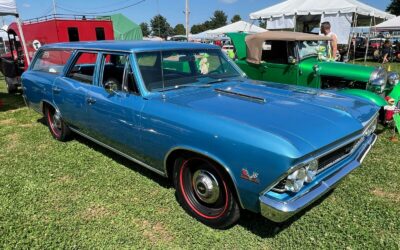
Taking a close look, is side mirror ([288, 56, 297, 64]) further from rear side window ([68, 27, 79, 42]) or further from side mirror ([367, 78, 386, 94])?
rear side window ([68, 27, 79, 42])

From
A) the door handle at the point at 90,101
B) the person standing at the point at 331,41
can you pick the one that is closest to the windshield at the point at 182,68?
the door handle at the point at 90,101

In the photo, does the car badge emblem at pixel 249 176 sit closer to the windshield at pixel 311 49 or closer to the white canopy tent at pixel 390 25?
the windshield at pixel 311 49

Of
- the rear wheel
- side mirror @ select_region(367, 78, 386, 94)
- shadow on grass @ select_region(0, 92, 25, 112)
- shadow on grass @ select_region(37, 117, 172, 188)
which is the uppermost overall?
side mirror @ select_region(367, 78, 386, 94)

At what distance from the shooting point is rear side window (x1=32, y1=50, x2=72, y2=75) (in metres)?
4.77

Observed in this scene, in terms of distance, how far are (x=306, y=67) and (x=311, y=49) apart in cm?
59

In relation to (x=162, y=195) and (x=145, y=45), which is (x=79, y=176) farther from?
(x=145, y=45)

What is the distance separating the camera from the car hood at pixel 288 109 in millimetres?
2520

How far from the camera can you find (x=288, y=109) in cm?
298

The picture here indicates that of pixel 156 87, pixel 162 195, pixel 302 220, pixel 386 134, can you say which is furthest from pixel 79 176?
pixel 386 134

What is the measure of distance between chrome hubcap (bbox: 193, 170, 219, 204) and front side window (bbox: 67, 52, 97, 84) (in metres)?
2.00

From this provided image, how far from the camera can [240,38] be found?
24.7ft

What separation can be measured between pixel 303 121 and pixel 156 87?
1.54 metres

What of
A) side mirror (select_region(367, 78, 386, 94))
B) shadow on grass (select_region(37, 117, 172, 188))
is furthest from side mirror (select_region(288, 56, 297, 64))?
shadow on grass (select_region(37, 117, 172, 188))

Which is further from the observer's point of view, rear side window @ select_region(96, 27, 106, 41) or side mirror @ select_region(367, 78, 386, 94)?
rear side window @ select_region(96, 27, 106, 41)
